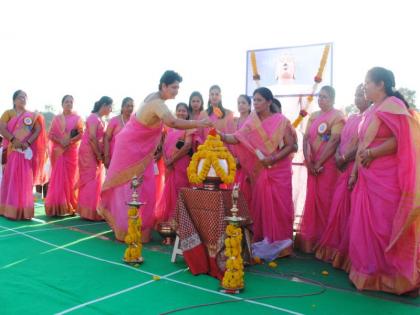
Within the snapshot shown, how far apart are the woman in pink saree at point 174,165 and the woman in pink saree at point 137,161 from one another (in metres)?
0.60

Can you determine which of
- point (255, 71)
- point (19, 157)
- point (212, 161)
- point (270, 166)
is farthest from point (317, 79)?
point (19, 157)

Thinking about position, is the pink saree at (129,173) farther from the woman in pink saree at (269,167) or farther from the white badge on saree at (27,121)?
the white badge on saree at (27,121)

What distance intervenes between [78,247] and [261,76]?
405 cm

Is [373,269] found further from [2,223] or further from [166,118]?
[2,223]

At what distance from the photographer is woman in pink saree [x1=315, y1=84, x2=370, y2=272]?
429 cm

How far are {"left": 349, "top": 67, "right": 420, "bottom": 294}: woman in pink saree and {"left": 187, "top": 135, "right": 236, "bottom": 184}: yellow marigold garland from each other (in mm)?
1224

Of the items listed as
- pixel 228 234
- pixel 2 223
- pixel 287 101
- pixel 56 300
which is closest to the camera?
pixel 56 300

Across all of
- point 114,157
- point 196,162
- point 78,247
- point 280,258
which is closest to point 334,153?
point 280,258

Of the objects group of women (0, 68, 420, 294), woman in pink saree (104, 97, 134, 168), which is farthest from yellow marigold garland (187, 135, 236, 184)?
woman in pink saree (104, 97, 134, 168)

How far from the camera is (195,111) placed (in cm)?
591

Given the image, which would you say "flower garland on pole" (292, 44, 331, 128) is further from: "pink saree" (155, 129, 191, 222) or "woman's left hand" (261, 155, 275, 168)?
"pink saree" (155, 129, 191, 222)

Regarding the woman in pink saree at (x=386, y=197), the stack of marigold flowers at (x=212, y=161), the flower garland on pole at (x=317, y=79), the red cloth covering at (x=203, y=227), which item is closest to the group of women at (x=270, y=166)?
the woman in pink saree at (x=386, y=197)

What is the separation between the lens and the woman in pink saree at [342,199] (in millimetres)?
4285

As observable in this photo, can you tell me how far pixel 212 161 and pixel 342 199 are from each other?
1598 millimetres
